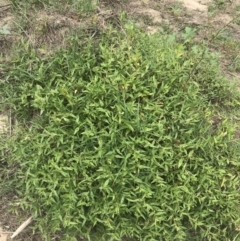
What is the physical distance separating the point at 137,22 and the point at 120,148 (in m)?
1.59

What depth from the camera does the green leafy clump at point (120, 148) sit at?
314 cm

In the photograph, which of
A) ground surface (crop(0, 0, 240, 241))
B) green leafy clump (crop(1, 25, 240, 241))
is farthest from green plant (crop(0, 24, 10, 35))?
green leafy clump (crop(1, 25, 240, 241))

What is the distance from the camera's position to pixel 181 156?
3309mm

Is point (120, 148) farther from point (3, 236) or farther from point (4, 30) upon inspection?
point (4, 30)

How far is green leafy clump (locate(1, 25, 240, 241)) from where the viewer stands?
3141 millimetres

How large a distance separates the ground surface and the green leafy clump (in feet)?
0.70

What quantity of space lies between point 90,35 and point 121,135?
3.50 feet

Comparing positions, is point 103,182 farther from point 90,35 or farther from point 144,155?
point 90,35

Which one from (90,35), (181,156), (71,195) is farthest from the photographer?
(90,35)

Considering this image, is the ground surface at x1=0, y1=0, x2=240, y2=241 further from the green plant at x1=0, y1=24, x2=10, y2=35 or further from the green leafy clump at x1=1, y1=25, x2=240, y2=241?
the green leafy clump at x1=1, y1=25, x2=240, y2=241

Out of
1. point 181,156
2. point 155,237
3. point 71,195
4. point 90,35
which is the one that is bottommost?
point 155,237

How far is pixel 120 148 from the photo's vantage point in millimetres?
3211

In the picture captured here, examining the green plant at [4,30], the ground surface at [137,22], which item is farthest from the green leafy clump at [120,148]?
the green plant at [4,30]

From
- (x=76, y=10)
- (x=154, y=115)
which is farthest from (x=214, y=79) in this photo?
(x=76, y=10)
